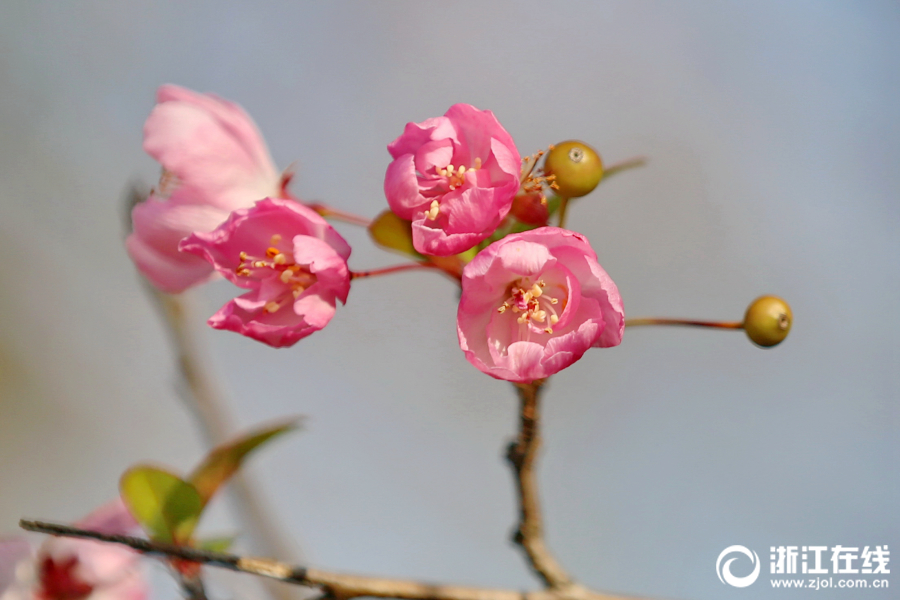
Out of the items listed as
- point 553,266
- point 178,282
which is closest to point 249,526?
point 178,282

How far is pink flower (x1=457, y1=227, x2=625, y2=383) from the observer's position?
52cm

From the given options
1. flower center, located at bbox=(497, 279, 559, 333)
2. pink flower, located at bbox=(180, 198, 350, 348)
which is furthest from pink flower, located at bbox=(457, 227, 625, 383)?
pink flower, located at bbox=(180, 198, 350, 348)

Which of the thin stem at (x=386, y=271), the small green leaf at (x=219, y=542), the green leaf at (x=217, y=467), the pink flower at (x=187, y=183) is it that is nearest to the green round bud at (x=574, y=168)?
the thin stem at (x=386, y=271)

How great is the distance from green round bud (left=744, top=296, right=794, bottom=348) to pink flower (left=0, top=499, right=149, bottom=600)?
83 centimetres

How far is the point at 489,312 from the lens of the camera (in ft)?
1.94

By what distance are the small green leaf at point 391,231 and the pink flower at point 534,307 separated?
0.42 feet

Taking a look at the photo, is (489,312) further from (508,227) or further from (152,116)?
(152,116)

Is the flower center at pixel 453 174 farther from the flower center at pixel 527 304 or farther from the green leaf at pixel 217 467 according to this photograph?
the green leaf at pixel 217 467

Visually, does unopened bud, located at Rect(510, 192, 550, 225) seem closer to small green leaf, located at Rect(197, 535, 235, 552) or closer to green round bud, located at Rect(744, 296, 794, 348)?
green round bud, located at Rect(744, 296, 794, 348)

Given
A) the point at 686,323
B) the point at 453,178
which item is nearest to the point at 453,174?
the point at 453,178

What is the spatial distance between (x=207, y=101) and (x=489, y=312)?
0.41 meters

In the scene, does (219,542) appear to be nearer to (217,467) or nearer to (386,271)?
(217,467)

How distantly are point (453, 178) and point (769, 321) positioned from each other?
1.11 ft

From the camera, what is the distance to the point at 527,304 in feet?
1.95
